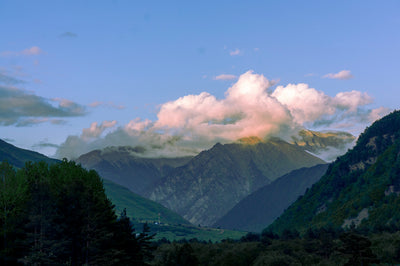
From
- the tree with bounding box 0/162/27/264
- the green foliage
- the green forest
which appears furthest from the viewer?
the tree with bounding box 0/162/27/264

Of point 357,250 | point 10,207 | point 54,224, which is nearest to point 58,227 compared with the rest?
point 54,224

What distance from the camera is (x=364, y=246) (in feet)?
426

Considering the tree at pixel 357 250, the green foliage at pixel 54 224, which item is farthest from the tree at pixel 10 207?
the tree at pixel 357 250

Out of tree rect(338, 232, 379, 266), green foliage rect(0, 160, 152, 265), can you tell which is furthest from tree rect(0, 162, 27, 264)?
tree rect(338, 232, 379, 266)

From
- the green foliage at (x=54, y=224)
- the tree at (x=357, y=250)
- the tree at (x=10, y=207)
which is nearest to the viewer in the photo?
the green foliage at (x=54, y=224)

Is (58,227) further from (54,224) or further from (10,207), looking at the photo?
(10,207)

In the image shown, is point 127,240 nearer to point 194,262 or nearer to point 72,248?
point 72,248

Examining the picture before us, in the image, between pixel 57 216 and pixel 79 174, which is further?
pixel 79 174

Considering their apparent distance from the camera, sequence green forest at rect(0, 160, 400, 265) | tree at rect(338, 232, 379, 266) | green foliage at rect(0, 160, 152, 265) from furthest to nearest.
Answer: tree at rect(338, 232, 379, 266) < green forest at rect(0, 160, 400, 265) < green foliage at rect(0, 160, 152, 265)

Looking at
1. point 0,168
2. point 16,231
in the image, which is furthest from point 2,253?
point 0,168

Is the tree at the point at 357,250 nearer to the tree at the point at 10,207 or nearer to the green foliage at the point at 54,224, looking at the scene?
the green foliage at the point at 54,224

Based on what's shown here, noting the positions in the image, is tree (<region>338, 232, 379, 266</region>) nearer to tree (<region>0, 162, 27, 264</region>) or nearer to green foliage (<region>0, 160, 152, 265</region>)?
green foliage (<region>0, 160, 152, 265</region>)

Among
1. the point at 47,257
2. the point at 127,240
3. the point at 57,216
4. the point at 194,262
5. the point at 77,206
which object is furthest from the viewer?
the point at 194,262

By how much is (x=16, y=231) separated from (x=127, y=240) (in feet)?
112
